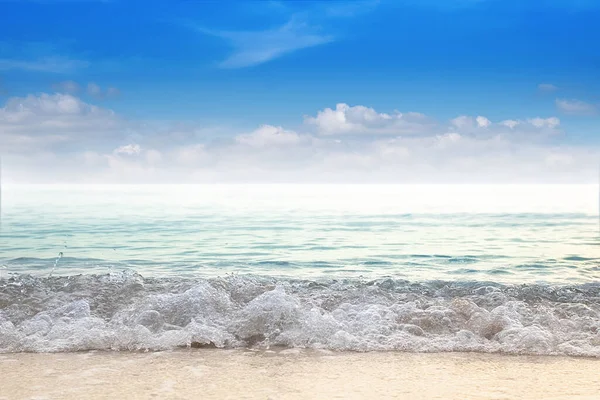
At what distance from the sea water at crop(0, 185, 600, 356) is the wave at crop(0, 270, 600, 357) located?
0.05 ft

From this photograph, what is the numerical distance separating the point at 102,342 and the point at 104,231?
11341 mm

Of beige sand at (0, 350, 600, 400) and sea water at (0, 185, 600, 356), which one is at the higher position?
sea water at (0, 185, 600, 356)

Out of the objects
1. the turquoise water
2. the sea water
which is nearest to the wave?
the sea water

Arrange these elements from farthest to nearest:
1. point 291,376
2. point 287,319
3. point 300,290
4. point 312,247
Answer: point 312,247 < point 300,290 < point 287,319 < point 291,376

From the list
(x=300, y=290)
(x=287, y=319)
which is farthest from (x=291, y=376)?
(x=300, y=290)

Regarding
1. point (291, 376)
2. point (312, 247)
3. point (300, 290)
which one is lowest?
point (291, 376)

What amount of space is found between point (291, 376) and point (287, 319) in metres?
1.29

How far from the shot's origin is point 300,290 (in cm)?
761

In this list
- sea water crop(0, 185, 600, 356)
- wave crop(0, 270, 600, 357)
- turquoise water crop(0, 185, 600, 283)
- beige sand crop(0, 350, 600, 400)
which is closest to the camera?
beige sand crop(0, 350, 600, 400)

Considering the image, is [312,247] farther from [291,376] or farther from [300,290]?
[291,376]

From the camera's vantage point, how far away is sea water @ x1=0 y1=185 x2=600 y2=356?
532 cm

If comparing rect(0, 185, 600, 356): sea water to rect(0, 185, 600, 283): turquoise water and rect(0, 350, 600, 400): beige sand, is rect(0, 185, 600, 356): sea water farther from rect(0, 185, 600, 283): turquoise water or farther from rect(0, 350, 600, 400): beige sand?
rect(0, 350, 600, 400): beige sand

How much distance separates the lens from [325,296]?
6.98 metres

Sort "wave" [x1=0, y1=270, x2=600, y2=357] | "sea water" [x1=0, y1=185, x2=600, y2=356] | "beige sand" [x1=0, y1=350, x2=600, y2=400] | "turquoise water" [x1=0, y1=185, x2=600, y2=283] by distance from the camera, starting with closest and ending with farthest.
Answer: "beige sand" [x1=0, y1=350, x2=600, y2=400], "wave" [x1=0, y1=270, x2=600, y2=357], "sea water" [x1=0, y1=185, x2=600, y2=356], "turquoise water" [x1=0, y1=185, x2=600, y2=283]
